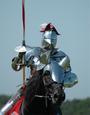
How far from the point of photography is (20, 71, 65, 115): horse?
15258mm

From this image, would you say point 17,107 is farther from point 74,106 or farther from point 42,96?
point 74,106

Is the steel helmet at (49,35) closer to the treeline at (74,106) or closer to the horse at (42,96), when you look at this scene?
the horse at (42,96)

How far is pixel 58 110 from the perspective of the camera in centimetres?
1642

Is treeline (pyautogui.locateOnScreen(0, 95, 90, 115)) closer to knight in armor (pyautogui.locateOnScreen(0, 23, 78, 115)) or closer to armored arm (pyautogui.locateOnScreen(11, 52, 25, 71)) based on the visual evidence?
armored arm (pyautogui.locateOnScreen(11, 52, 25, 71))

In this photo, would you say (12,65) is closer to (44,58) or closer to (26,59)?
(26,59)

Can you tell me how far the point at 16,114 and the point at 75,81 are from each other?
50.7 inches

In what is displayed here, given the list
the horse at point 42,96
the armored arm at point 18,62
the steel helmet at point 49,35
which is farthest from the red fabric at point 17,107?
the steel helmet at point 49,35

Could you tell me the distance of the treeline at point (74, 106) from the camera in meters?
40.1

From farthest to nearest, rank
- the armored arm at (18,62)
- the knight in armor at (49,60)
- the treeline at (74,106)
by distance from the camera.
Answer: the treeline at (74,106), the armored arm at (18,62), the knight in armor at (49,60)

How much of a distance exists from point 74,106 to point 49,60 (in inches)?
1063

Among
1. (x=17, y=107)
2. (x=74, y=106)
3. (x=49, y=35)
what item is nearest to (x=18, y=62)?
(x=49, y=35)

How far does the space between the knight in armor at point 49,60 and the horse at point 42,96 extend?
88 mm

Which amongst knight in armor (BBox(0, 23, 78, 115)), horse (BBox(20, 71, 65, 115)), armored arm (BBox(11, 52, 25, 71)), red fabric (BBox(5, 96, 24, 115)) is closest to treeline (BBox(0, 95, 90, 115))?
armored arm (BBox(11, 52, 25, 71))

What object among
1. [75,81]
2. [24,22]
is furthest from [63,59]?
[24,22]
